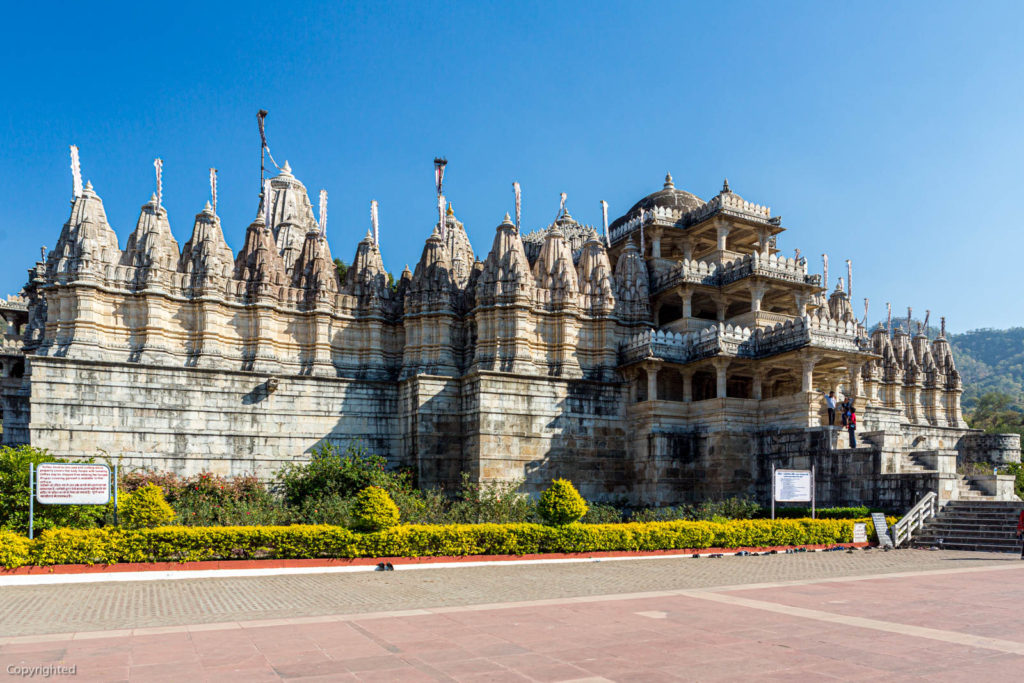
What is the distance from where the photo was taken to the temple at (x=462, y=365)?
28.1m

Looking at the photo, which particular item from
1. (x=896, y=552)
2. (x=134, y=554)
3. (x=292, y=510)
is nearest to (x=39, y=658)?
(x=134, y=554)

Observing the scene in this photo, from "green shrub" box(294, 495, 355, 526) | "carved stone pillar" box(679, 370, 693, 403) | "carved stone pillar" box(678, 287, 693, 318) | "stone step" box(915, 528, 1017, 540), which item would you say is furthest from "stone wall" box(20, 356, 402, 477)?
"stone step" box(915, 528, 1017, 540)

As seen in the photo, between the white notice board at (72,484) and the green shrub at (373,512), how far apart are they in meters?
5.67

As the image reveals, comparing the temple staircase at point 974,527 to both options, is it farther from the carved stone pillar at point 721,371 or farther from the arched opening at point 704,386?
the arched opening at point 704,386

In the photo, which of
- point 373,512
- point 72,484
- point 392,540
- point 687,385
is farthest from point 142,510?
point 687,385

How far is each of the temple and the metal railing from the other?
781 millimetres

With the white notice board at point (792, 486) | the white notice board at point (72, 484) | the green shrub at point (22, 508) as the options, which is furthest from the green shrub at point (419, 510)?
the white notice board at point (792, 486)

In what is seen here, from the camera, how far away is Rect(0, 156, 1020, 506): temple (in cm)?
2806

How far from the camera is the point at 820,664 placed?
9133 millimetres

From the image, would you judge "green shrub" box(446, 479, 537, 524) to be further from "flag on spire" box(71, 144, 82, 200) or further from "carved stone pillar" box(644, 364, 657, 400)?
"flag on spire" box(71, 144, 82, 200)

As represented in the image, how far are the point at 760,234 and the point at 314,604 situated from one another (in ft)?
101

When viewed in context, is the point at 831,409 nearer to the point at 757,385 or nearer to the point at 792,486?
the point at 757,385

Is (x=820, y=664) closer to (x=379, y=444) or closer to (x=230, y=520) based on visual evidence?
(x=230, y=520)

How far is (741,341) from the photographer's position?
31.5 meters
